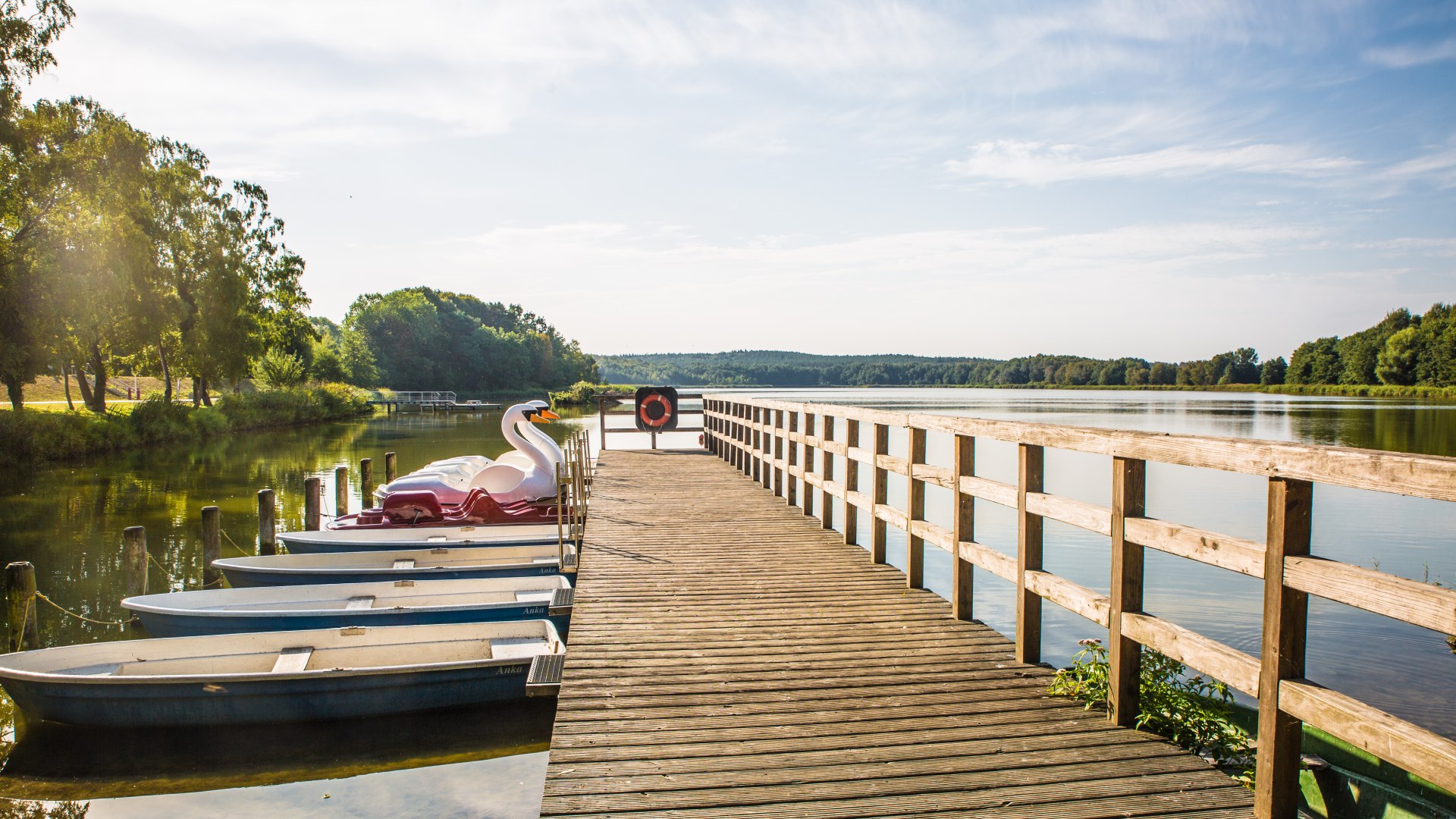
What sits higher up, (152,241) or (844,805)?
(152,241)

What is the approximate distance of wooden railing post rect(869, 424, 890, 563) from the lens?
7414 millimetres

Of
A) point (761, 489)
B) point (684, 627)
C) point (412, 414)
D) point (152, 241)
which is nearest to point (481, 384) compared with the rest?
point (412, 414)

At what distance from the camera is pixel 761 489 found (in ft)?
41.5

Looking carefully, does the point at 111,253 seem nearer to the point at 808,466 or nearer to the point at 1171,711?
the point at 808,466

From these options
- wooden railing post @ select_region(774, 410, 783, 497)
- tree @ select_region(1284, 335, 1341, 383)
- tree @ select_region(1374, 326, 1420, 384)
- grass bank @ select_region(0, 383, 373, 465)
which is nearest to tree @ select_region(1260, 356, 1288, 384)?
tree @ select_region(1284, 335, 1341, 383)

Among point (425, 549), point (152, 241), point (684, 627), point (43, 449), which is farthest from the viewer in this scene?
point (152, 241)

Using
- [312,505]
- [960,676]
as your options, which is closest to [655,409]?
[312,505]

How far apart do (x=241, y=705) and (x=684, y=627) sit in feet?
11.0

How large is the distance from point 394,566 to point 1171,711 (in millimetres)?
7954

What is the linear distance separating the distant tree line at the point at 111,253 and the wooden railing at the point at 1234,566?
26453 mm

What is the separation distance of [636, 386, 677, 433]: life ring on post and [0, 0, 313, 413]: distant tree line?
56.4ft

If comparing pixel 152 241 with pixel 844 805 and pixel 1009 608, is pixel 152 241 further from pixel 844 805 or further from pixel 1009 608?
pixel 844 805

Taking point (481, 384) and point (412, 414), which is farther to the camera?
point (481, 384)

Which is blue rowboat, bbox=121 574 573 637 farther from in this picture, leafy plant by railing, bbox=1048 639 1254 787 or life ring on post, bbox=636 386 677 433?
life ring on post, bbox=636 386 677 433
